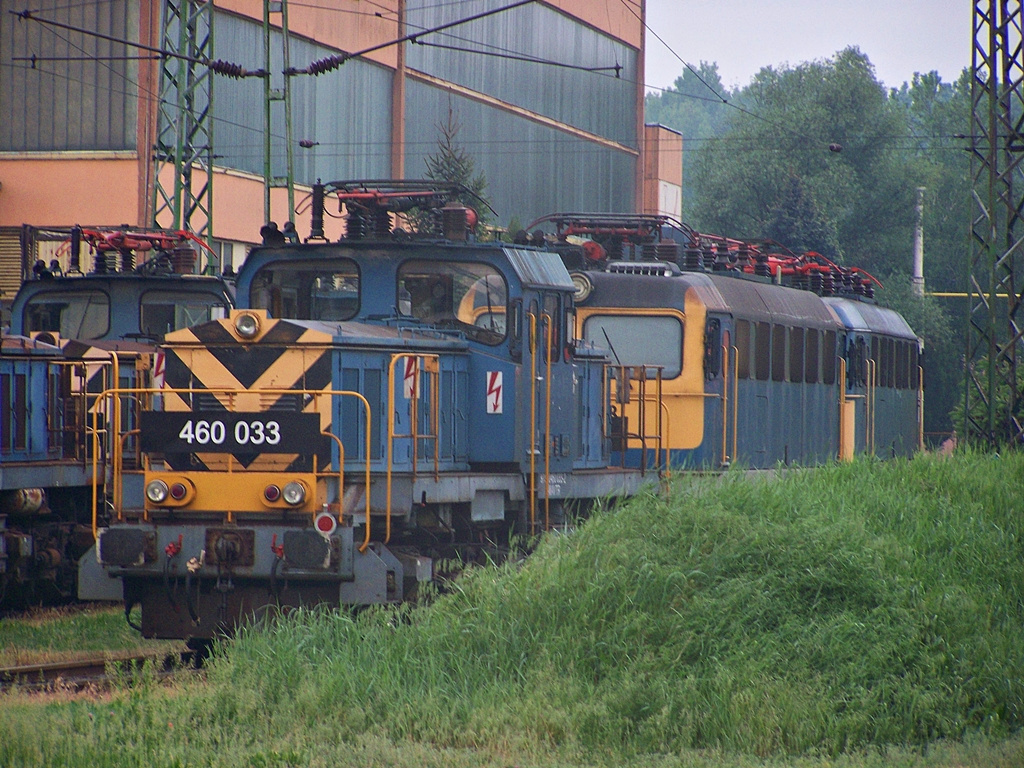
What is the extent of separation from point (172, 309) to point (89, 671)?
5.87 meters

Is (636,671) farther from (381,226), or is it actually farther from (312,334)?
(381,226)

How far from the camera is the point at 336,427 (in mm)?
9836

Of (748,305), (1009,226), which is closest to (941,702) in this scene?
(748,305)

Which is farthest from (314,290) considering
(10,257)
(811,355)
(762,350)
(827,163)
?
(827,163)

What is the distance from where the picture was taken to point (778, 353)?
1762 cm

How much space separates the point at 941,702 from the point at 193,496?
17.0ft

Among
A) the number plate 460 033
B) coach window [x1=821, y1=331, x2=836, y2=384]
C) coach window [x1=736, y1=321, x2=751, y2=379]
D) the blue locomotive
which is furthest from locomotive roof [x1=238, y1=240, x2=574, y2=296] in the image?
coach window [x1=821, y1=331, x2=836, y2=384]

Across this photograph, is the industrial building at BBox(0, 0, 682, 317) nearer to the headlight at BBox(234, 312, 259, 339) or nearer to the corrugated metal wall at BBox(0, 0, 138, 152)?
the corrugated metal wall at BBox(0, 0, 138, 152)

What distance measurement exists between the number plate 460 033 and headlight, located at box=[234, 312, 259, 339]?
1.95ft

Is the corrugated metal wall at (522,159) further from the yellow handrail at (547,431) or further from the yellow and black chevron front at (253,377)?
the yellow and black chevron front at (253,377)

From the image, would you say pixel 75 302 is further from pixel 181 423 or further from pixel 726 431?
pixel 726 431

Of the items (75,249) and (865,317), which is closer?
(75,249)

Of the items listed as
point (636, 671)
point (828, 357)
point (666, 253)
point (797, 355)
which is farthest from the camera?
point (828, 357)

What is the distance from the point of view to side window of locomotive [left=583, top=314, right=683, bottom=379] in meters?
15.2
